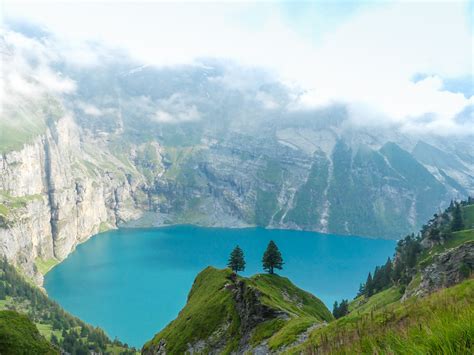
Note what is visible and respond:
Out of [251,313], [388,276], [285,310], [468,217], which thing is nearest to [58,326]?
[388,276]

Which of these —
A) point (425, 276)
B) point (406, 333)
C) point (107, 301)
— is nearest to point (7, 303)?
point (107, 301)

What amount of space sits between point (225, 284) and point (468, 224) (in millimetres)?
96985

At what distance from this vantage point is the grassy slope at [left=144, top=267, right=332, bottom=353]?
41.8 metres

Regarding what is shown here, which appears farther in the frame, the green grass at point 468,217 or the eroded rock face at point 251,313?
the green grass at point 468,217

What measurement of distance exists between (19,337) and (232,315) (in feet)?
89.5

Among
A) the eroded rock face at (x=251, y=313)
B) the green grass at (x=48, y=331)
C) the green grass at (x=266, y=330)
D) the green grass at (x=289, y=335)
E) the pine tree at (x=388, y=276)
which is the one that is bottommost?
the green grass at (x=289, y=335)

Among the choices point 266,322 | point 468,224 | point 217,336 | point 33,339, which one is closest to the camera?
point 33,339

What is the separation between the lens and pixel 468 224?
398 feet

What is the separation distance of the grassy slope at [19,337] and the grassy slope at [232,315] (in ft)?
70.4

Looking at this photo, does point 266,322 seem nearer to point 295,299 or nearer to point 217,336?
point 217,336

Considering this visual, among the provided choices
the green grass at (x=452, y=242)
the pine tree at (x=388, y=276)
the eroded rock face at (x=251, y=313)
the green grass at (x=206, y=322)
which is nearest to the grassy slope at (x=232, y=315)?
the green grass at (x=206, y=322)

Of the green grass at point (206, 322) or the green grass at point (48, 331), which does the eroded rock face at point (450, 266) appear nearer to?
the green grass at point (206, 322)

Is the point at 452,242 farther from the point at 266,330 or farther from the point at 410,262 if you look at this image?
the point at 266,330

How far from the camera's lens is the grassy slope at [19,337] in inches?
1276
